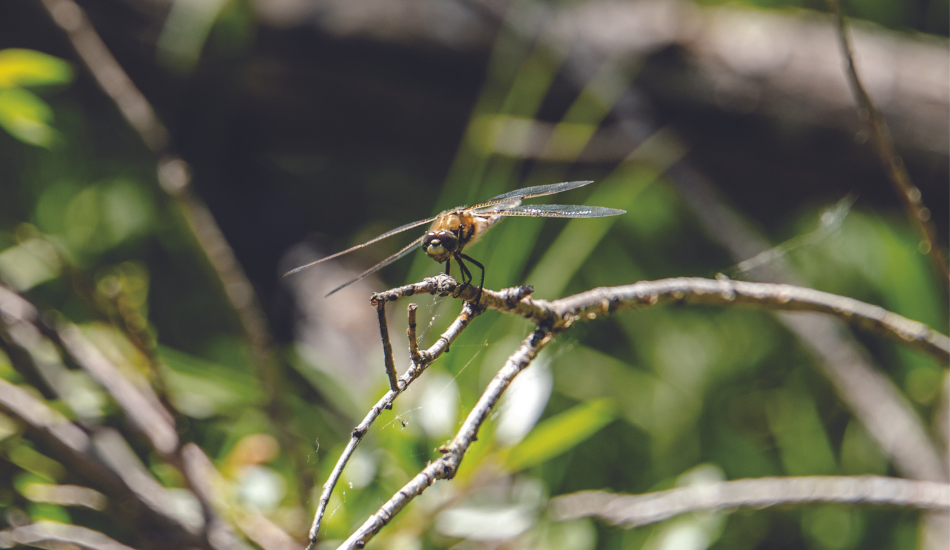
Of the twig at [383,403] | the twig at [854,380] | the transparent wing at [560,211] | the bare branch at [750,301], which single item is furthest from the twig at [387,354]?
the twig at [854,380]

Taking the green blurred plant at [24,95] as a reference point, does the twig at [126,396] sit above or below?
below

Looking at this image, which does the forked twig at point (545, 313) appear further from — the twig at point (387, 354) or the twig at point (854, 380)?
the twig at point (854, 380)

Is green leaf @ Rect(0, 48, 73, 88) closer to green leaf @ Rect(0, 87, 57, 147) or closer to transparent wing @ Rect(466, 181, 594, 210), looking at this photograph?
green leaf @ Rect(0, 87, 57, 147)

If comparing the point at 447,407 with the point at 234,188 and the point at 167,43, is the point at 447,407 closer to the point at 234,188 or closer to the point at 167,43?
the point at 234,188

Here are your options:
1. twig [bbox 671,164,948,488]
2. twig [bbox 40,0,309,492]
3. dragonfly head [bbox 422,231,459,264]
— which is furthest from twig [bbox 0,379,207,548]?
twig [bbox 671,164,948,488]

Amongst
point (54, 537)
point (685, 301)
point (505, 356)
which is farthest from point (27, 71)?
point (685, 301)
